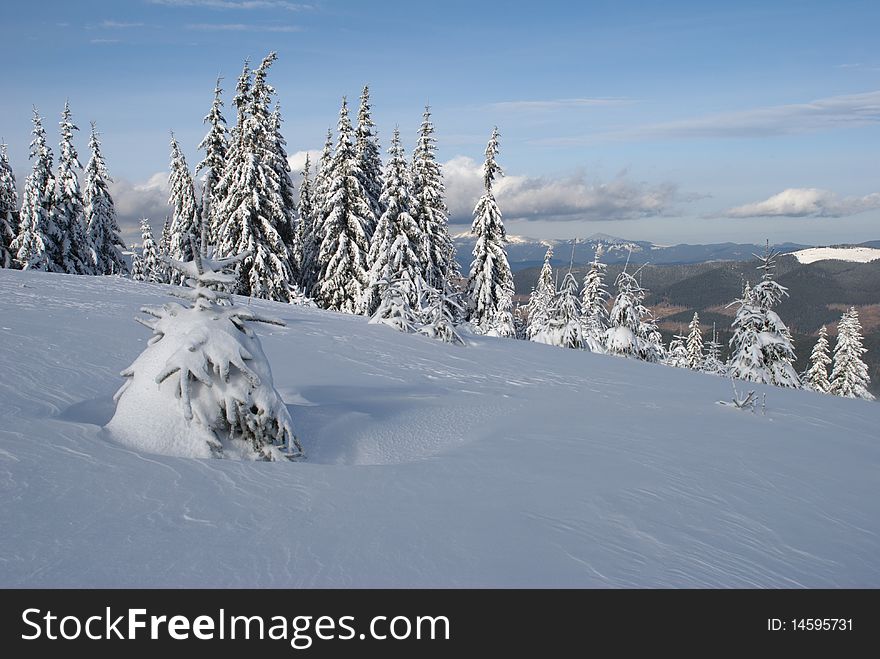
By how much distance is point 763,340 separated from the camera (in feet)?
79.5


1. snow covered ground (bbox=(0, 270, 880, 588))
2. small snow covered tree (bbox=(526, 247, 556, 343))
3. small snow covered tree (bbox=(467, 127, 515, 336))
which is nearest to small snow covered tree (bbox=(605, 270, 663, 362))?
small snow covered tree (bbox=(526, 247, 556, 343))

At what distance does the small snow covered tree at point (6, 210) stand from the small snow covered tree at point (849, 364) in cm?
5529

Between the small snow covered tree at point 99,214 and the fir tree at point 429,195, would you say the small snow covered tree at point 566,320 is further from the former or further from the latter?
the small snow covered tree at point 99,214

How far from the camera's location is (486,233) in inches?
1391

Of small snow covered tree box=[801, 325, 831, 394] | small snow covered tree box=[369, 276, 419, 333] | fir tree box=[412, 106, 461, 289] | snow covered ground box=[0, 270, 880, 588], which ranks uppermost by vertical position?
fir tree box=[412, 106, 461, 289]

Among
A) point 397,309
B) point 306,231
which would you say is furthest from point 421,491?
point 306,231

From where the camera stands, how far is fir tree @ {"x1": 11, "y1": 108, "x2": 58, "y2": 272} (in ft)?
101

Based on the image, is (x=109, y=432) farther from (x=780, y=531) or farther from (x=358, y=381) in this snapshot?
(x=780, y=531)

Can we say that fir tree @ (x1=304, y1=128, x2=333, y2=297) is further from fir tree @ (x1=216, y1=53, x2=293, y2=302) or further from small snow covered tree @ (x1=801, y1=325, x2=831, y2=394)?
small snow covered tree @ (x1=801, y1=325, x2=831, y2=394)

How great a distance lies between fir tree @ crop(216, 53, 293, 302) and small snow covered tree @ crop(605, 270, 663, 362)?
16180 mm

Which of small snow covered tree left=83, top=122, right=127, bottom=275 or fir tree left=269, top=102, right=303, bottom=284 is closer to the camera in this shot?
fir tree left=269, top=102, right=303, bottom=284

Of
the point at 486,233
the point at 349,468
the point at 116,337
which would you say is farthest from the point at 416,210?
the point at 349,468

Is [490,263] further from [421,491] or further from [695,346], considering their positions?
[421,491]
